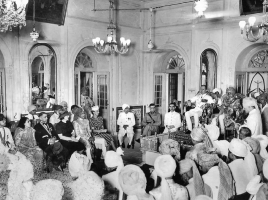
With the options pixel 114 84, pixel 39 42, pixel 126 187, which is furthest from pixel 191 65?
pixel 126 187

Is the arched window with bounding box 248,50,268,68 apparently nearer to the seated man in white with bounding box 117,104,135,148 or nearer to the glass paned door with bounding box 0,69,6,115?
the seated man in white with bounding box 117,104,135,148

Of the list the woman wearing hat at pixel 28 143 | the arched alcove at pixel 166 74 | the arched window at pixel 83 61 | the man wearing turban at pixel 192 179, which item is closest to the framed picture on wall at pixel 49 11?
the arched window at pixel 83 61

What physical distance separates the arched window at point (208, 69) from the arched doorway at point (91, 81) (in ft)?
11.7

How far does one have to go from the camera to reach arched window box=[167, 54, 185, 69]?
1213 cm

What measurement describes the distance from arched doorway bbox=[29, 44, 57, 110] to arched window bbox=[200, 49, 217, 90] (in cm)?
510

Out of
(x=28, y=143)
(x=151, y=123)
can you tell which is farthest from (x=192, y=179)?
(x=151, y=123)

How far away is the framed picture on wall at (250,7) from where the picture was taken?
910 centimetres

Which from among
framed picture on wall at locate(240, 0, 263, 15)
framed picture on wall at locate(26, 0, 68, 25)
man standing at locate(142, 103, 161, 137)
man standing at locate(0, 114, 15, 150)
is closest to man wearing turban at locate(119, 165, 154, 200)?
man standing at locate(0, 114, 15, 150)

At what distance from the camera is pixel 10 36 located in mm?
8734

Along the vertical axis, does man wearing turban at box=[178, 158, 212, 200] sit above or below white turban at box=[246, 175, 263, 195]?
below

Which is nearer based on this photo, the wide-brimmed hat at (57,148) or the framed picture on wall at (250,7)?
the wide-brimmed hat at (57,148)

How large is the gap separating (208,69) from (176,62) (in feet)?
→ 6.30

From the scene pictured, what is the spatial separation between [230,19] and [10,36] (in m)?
6.82

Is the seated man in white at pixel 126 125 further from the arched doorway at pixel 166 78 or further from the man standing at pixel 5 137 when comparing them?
the man standing at pixel 5 137
